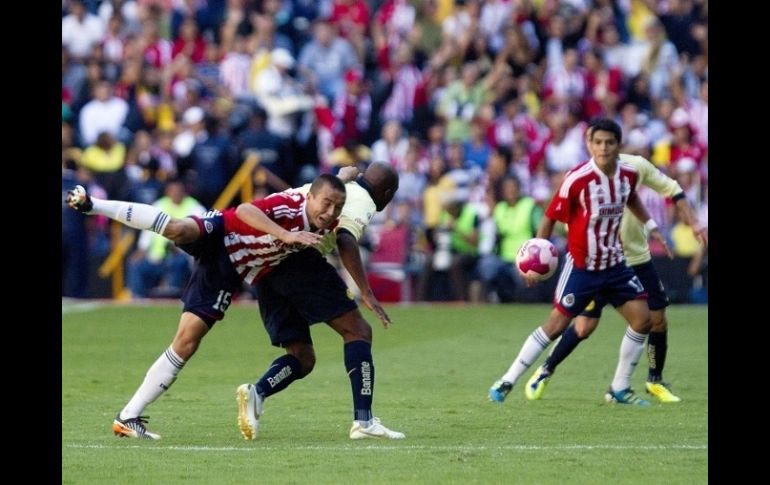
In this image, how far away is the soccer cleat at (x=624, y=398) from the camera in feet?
42.3

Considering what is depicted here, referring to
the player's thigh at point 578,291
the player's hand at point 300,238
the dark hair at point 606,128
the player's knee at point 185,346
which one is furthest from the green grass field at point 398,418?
the dark hair at point 606,128

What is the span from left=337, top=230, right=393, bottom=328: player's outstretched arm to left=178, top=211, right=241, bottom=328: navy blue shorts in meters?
0.77

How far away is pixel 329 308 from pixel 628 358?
3.33m

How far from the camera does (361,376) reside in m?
10.7

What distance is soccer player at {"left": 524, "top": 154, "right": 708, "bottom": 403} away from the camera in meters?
13.0

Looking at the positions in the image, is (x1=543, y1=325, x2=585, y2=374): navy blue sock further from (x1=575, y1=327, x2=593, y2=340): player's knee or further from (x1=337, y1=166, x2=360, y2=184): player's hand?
(x1=337, y1=166, x2=360, y2=184): player's hand

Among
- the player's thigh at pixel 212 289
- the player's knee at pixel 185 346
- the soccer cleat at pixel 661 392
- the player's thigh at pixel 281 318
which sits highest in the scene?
the player's thigh at pixel 212 289

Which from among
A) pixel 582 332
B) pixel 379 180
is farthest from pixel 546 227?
pixel 379 180

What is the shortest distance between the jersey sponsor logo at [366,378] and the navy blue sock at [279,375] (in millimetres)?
571

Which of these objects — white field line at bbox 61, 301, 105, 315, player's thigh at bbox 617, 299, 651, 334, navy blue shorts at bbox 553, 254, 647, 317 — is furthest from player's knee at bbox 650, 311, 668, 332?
white field line at bbox 61, 301, 105, 315

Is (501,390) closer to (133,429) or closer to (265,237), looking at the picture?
(265,237)

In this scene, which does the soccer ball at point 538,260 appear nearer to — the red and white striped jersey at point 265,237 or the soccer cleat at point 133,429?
the red and white striped jersey at point 265,237
